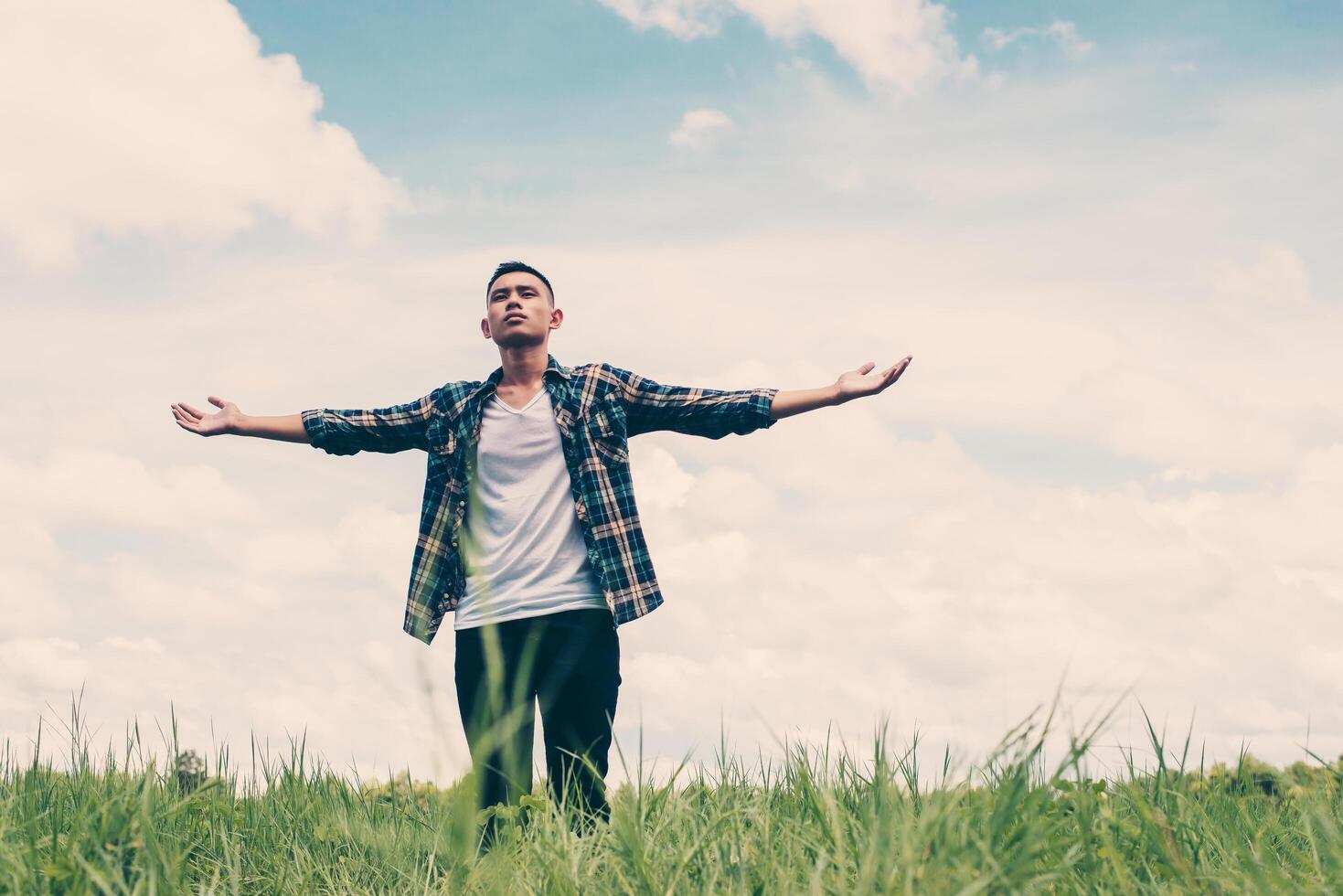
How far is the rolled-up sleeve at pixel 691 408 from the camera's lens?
18.6 ft

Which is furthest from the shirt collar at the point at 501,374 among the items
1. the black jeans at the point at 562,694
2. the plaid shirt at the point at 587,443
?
the black jeans at the point at 562,694

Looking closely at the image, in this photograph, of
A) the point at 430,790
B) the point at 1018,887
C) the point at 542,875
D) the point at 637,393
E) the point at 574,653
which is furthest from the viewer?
the point at 430,790

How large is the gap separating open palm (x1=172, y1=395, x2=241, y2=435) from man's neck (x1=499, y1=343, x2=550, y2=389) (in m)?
1.60

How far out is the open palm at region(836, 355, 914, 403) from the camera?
17.9ft

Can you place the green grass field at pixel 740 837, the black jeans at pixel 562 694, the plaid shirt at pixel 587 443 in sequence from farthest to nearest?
the plaid shirt at pixel 587 443, the black jeans at pixel 562 694, the green grass field at pixel 740 837

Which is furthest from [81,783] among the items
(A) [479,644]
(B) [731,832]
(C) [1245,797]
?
(C) [1245,797]

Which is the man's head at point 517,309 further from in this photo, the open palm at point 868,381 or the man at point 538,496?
the open palm at point 868,381

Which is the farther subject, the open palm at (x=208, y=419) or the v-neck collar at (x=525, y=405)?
the open palm at (x=208, y=419)

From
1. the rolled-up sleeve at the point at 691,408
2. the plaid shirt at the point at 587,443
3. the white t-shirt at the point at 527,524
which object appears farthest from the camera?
the rolled-up sleeve at the point at 691,408

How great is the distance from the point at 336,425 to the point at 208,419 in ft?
2.41

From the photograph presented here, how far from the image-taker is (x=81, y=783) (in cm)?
466

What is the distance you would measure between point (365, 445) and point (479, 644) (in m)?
1.45

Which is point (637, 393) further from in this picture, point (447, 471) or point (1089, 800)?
point (1089, 800)

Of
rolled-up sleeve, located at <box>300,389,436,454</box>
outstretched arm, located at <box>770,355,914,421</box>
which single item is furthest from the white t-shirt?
outstretched arm, located at <box>770,355,914,421</box>
